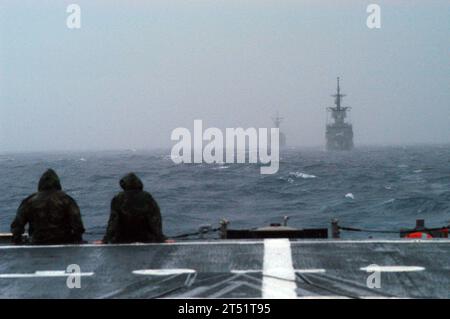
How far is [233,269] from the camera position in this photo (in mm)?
9977

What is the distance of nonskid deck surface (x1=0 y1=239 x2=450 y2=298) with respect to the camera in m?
8.48

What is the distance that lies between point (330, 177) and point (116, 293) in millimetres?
76312

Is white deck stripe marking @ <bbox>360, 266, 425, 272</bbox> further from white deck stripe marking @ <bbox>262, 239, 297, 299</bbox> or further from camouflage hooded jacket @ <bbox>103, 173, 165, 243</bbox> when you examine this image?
camouflage hooded jacket @ <bbox>103, 173, 165, 243</bbox>

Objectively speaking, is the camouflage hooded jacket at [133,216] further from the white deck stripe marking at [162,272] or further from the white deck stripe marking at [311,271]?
the white deck stripe marking at [311,271]

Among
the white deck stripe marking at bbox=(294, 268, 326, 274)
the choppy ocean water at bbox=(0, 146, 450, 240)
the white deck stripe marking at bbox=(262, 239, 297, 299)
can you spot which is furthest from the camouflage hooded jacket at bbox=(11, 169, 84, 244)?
the choppy ocean water at bbox=(0, 146, 450, 240)

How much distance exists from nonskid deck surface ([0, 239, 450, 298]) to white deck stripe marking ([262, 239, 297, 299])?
12 millimetres

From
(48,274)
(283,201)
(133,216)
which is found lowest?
(283,201)

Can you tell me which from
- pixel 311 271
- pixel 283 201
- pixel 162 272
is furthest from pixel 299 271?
pixel 283 201

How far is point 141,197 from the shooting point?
12648 mm

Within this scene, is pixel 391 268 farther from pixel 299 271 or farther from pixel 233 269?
pixel 233 269

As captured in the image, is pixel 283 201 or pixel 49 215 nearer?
pixel 49 215

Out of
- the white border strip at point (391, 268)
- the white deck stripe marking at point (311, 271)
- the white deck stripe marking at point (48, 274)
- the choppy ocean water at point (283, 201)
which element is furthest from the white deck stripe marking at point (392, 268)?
the choppy ocean water at point (283, 201)

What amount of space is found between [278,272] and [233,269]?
0.72m
